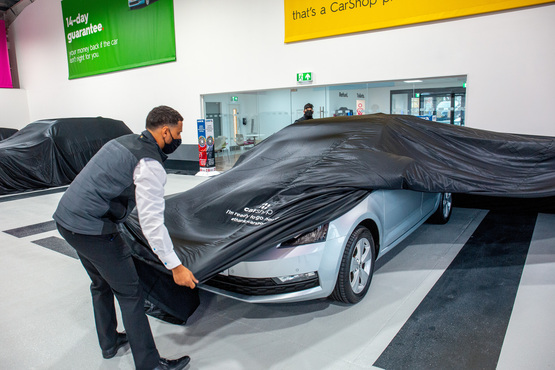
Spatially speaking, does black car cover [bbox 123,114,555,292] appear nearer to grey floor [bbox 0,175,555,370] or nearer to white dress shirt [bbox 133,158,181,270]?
white dress shirt [bbox 133,158,181,270]

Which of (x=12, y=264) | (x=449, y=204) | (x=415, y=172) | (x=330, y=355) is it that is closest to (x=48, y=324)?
(x=12, y=264)

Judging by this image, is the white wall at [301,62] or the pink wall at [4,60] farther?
the pink wall at [4,60]

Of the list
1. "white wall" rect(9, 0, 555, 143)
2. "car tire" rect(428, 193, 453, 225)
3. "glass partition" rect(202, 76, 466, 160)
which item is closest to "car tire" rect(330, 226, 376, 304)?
"car tire" rect(428, 193, 453, 225)

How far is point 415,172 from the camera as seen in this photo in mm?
2896

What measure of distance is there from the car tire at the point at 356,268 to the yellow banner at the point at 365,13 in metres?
5.25

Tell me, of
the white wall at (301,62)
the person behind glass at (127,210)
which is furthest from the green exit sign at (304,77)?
the person behind glass at (127,210)

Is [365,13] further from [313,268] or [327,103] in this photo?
[313,268]

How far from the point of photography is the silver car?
2471mm

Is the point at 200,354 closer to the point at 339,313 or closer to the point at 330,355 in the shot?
the point at 330,355

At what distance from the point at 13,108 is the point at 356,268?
18.4 metres

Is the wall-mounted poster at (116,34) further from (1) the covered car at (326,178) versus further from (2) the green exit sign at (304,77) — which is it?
(1) the covered car at (326,178)

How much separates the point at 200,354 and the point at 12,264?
2915 mm

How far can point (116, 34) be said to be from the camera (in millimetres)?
12008

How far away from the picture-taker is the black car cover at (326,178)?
247cm
